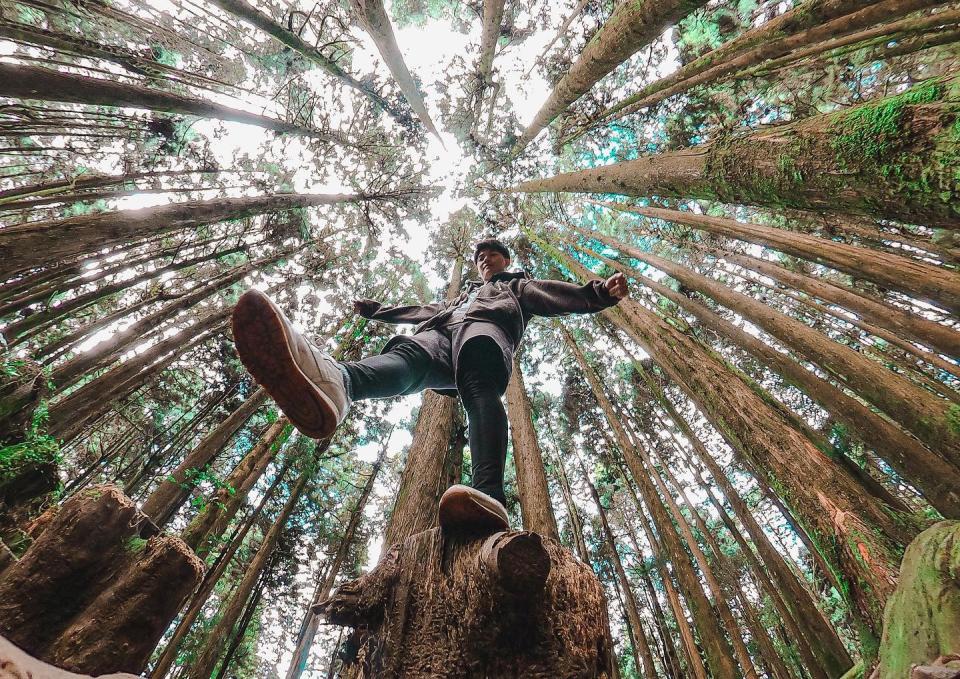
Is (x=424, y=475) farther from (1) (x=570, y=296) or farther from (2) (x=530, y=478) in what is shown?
(1) (x=570, y=296)

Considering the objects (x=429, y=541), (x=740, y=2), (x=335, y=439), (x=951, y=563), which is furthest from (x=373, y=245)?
(x=951, y=563)

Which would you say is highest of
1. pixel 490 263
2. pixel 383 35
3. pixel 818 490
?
pixel 383 35

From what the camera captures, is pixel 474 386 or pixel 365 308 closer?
pixel 474 386

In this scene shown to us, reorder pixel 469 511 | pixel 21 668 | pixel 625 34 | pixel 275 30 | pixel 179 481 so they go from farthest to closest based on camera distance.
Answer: pixel 275 30, pixel 179 481, pixel 625 34, pixel 469 511, pixel 21 668

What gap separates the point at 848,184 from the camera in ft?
4.38

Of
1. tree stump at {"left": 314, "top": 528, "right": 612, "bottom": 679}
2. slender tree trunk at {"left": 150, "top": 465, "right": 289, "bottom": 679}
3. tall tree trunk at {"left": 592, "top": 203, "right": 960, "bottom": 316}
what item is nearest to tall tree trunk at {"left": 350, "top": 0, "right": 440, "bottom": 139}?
tall tree trunk at {"left": 592, "top": 203, "right": 960, "bottom": 316}

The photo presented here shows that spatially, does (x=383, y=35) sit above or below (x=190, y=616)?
above

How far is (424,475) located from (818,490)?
2749 mm

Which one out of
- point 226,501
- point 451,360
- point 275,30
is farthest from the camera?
point 275,30

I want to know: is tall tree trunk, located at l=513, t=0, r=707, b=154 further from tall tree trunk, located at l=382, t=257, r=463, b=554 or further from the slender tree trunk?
the slender tree trunk

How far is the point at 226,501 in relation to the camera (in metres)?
3.44

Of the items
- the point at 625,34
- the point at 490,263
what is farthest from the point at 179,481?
the point at 625,34

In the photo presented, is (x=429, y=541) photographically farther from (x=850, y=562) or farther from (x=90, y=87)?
(x=90, y=87)

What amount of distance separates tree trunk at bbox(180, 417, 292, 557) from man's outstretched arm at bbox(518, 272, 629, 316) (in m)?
3.04
